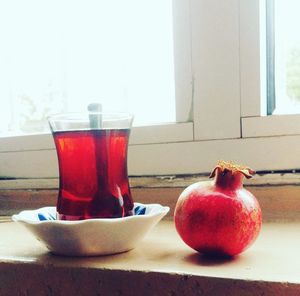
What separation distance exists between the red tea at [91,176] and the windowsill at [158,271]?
0.06 m

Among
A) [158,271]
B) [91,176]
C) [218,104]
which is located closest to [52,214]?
[91,176]

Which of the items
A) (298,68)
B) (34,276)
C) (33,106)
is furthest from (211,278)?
(33,106)

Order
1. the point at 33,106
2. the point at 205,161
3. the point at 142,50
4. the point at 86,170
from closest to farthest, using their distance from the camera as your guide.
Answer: the point at 86,170
the point at 205,161
the point at 142,50
the point at 33,106

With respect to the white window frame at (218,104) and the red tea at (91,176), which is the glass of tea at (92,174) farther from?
the white window frame at (218,104)

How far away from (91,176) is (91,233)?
0.09 m

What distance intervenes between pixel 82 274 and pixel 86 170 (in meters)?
0.13

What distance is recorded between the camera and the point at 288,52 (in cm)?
78

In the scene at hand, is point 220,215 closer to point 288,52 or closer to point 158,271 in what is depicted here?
point 158,271

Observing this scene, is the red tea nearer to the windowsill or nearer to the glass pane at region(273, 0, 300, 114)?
the windowsill

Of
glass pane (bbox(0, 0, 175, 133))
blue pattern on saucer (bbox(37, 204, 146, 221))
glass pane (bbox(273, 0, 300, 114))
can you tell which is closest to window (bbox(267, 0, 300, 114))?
glass pane (bbox(273, 0, 300, 114))

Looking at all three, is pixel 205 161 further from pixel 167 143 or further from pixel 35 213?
pixel 35 213

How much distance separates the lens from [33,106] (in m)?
1.00

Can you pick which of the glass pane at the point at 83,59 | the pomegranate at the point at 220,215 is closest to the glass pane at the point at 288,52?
the glass pane at the point at 83,59

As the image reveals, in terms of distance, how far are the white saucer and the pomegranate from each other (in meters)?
0.05
